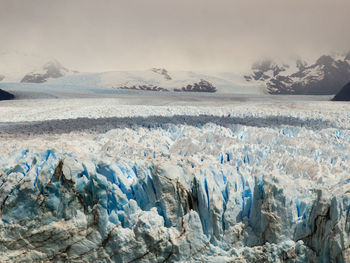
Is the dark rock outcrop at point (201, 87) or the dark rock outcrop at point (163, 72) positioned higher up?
the dark rock outcrop at point (163, 72)

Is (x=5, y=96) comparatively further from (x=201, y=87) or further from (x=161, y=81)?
(x=161, y=81)

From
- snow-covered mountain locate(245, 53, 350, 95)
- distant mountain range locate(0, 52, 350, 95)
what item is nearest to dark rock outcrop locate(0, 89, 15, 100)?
distant mountain range locate(0, 52, 350, 95)

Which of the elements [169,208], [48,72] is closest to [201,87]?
[169,208]

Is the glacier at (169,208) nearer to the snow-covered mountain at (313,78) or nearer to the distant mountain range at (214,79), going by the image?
the distant mountain range at (214,79)

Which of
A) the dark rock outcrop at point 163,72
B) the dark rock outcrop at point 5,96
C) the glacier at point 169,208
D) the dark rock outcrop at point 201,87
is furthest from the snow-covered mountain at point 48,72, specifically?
the glacier at point 169,208

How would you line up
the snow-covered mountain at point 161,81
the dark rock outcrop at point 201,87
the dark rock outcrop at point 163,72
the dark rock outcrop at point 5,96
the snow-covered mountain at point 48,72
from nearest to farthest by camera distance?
the dark rock outcrop at point 5,96 → the snow-covered mountain at point 161,81 → the dark rock outcrop at point 201,87 → the dark rock outcrop at point 163,72 → the snow-covered mountain at point 48,72

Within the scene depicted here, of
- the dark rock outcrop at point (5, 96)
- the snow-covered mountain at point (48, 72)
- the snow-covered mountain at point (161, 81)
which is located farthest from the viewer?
the snow-covered mountain at point (48, 72)
